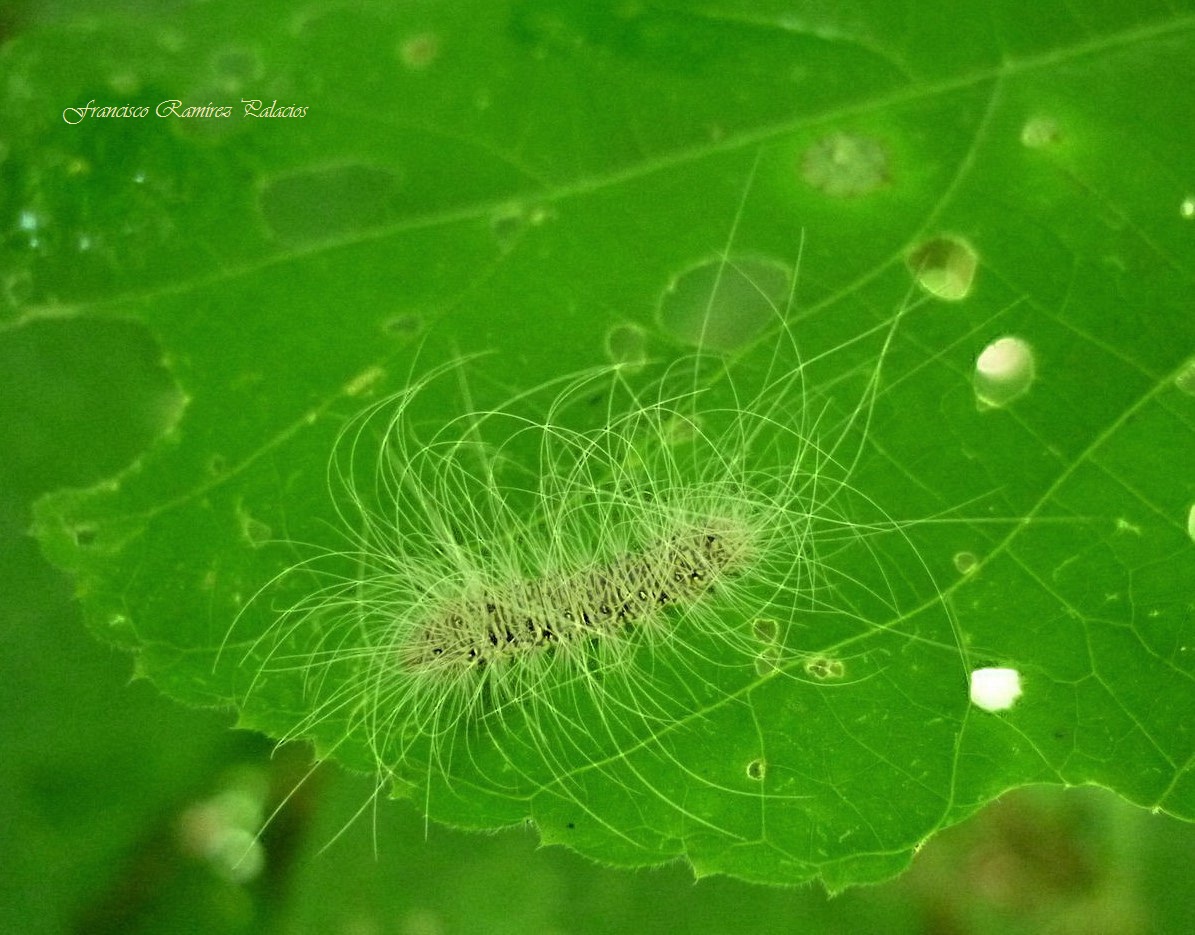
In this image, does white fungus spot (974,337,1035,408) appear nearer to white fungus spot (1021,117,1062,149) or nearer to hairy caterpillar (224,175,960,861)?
hairy caterpillar (224,175,960,861)

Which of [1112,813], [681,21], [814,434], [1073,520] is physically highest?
[681,21]

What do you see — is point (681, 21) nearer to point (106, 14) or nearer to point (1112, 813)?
point (106, 14)

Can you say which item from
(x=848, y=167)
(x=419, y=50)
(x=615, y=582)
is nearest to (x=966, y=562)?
(x=615, y=582)

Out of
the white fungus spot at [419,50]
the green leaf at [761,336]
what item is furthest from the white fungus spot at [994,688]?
the white fungus spot at [419,50]

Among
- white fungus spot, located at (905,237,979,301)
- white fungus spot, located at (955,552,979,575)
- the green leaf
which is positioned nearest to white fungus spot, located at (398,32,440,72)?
the green leaf

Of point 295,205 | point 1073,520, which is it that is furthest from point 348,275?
point 1073,520

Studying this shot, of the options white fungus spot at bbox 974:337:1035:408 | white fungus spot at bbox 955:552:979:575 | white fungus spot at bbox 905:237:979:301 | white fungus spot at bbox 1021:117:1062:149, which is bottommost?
white fungus spot at bbox 955:552:979:575

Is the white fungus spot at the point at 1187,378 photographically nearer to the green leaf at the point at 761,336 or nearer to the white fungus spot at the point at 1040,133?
the green leaf at the point at 761,336
